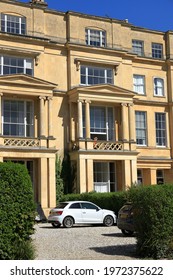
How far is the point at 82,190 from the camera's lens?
30.5m

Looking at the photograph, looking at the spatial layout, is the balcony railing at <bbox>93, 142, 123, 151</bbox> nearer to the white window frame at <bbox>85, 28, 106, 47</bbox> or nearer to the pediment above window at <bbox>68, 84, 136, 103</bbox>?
the pediment above window at <bbox>68, 84, 136, 103</bbox>

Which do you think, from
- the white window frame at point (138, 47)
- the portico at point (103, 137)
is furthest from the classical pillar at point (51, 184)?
the white window frame at point (138, 47)

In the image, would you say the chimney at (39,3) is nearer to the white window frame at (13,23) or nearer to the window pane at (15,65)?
the white window frame at (13,23)

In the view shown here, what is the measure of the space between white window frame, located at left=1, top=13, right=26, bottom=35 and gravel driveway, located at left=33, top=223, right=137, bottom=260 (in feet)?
59.0

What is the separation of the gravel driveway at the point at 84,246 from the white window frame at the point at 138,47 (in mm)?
22484

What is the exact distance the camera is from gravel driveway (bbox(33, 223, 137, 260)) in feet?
41.8

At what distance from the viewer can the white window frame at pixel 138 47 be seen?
1487 inches

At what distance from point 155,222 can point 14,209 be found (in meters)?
4.19

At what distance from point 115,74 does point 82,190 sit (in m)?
10.1

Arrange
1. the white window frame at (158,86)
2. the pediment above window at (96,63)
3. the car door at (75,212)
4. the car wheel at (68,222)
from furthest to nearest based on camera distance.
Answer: the white window frame at (158,86) → the pediment above window at (96,63) → the car door at (75,212) → the car wheel at (68,222)

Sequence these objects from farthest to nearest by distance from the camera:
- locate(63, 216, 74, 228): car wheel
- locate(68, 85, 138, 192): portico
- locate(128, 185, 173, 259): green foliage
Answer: locate(68, 85, 138, 192): portico, locate(63, 216, 74, 228): car wheel, locate(128, 185, 173, 259): green foliage

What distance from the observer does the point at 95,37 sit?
34.8m

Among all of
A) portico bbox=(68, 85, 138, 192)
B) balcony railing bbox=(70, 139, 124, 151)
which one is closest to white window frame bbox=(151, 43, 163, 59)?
portico bbox=(68, 85, 138, 192)
